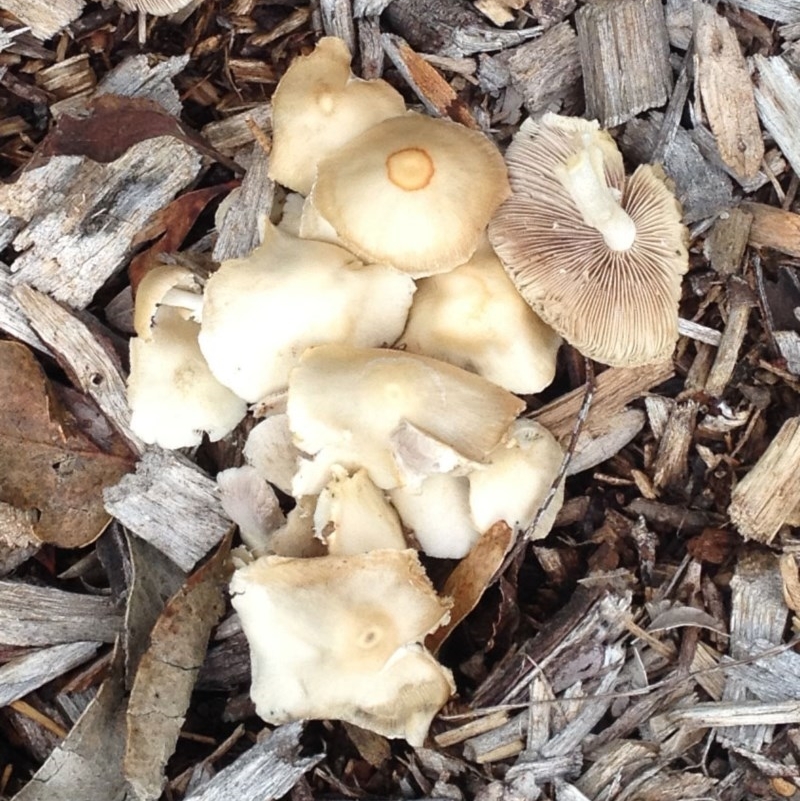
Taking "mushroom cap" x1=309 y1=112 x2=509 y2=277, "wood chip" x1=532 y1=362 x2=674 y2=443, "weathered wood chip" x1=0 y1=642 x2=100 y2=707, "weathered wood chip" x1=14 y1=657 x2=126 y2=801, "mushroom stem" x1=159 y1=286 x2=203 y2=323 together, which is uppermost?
"mushroom cap" x1=309 y1=112 x2=509 y2=277

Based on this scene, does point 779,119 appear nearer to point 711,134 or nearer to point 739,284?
point 711,134

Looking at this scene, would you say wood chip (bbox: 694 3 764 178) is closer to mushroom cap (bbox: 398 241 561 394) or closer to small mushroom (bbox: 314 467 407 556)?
mushroom cap (bbox: 398 241 561 394)

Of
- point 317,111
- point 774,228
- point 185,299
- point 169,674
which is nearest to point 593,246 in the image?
point 774,228

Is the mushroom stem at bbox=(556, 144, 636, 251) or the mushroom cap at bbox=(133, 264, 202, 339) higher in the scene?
the mushroom stem at bbox=(556, 144, 636, 251)

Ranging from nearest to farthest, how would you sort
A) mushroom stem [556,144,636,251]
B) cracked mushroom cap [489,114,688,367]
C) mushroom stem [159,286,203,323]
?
mushroom stem [556,144,636,251] < cracked mushroom cap [489,114,688,367] < mushroom stem [159,286,203,323]

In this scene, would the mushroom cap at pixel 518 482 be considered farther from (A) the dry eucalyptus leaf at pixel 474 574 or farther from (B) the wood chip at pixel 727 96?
(B) the wood chip at pixel 727 96

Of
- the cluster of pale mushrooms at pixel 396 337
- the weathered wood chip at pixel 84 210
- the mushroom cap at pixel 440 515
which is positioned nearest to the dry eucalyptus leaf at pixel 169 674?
the cluster of pale mushrooms at pixel 396 337

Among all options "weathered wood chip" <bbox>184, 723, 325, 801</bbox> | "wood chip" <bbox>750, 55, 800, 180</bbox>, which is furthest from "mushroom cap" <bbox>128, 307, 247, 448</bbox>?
"wood chip" <bbox>750, 55, 800, 180</bbox>
